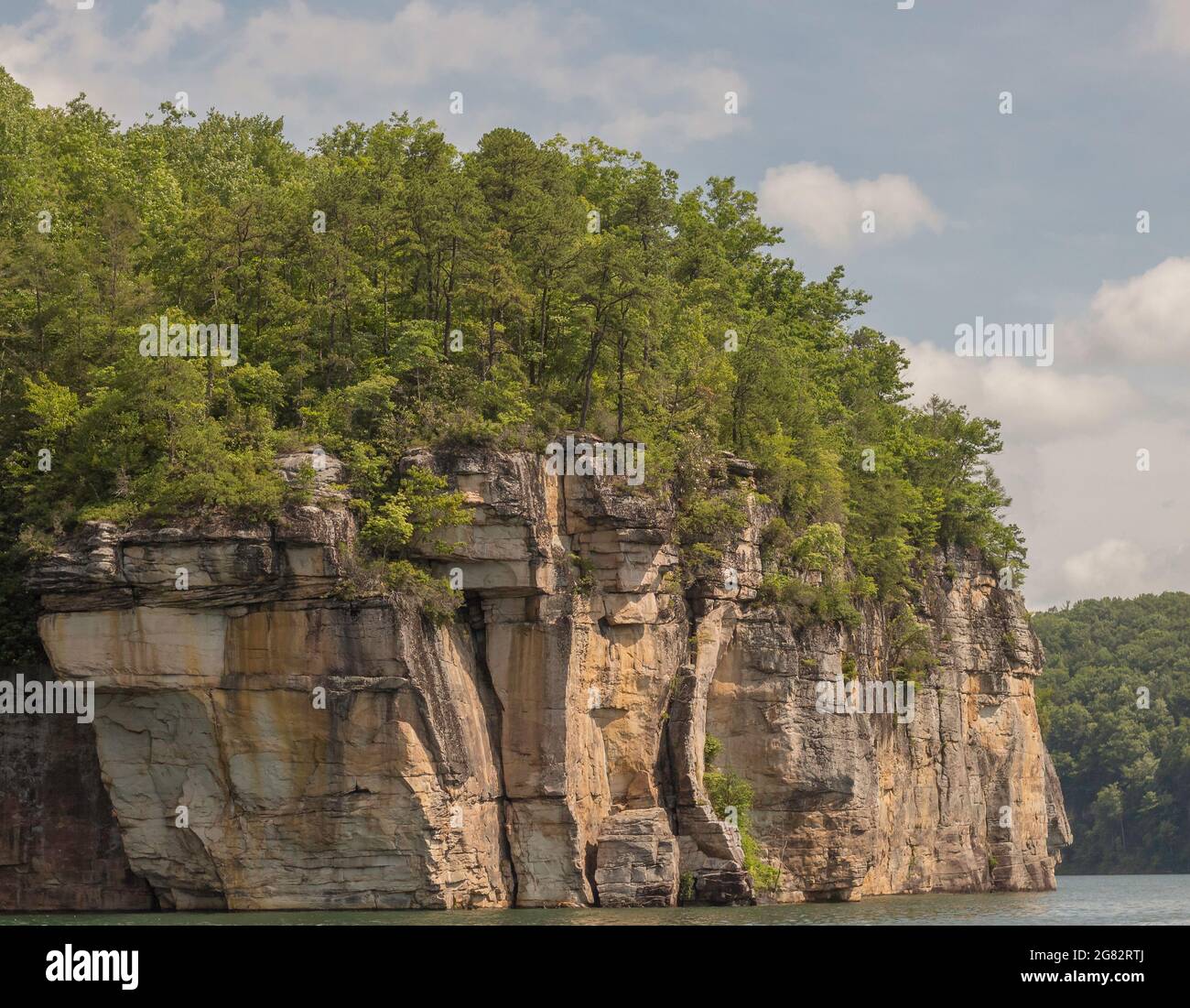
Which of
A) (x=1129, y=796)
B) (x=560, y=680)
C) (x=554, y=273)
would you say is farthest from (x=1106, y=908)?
(x=1129, y=796)

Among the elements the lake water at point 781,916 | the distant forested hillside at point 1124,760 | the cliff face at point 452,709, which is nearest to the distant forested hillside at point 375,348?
the cliff face at point 452,709

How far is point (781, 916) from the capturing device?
4409 cm

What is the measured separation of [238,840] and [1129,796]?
345 feet

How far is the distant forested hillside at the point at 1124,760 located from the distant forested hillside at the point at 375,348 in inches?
3014

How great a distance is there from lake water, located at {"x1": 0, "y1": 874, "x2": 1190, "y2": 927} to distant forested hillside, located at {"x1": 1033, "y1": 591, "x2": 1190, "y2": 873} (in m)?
69.5

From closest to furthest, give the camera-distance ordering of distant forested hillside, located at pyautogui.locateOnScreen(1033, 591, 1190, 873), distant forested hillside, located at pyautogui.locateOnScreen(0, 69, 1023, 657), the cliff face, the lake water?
the lake water < the cliff face < distant forested hillside, located at pyautogui.locateOnScreen(0, 69, 1023, 657) < distant forested hillside, located at pyautogui.locateOnScreen(1033, 591, 1190, 873)

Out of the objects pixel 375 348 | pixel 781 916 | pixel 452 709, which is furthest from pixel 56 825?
pixel 781 916

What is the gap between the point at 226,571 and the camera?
41156 mm

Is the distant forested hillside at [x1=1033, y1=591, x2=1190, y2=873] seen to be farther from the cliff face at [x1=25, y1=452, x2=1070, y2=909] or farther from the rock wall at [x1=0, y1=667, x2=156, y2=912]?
the rock wall at [x1=0, y1=667, x2=156, y2=912]

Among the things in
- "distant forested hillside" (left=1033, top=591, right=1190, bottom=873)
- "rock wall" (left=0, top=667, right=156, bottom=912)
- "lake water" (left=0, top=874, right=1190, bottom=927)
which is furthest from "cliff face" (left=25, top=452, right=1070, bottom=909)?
"distant forested hillside" (left=1033, top=591, right=1190, bottom=873)

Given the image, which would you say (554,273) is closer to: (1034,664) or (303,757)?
(303,757)

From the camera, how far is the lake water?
38594 millimetres

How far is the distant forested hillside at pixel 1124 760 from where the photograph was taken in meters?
132

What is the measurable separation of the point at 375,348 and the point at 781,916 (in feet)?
64.8
